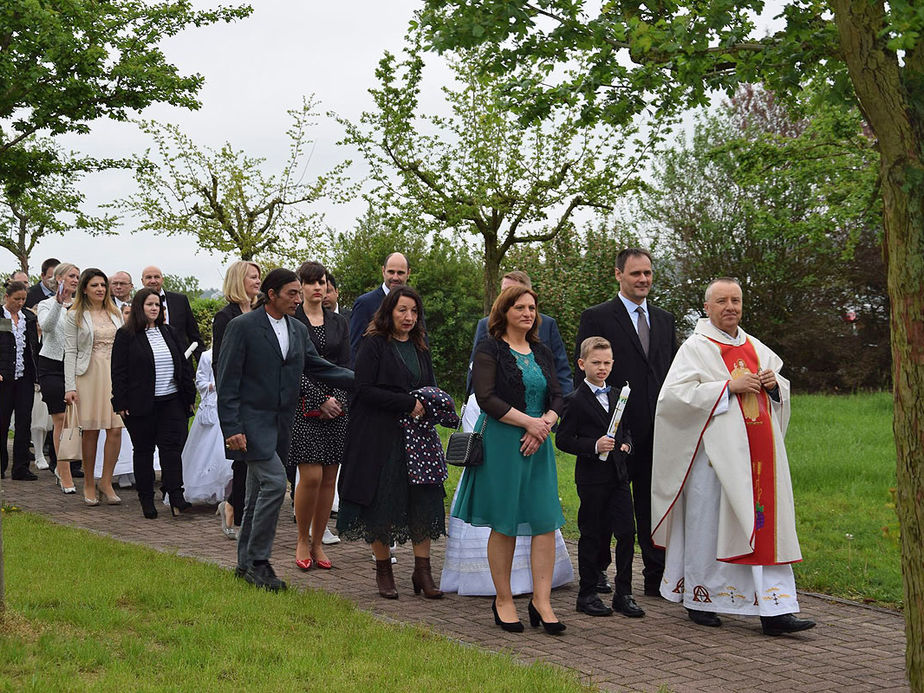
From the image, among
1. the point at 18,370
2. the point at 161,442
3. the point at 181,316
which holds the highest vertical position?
the point at 181,316

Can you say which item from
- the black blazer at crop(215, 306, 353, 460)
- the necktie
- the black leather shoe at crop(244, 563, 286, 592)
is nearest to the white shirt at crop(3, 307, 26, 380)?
the black blazer at crop(215, 306, 353, 460)

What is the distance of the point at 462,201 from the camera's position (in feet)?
70.0

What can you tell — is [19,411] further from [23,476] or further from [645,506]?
[645,506]

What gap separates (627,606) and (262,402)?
2733mm

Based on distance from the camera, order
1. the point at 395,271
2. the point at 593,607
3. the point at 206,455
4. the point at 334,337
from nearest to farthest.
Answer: the point at 593,607 < the point at 334,337 < the point at 395,271 < the point at 206,455

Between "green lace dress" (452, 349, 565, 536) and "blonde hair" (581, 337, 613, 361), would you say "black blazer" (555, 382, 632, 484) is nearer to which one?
"blonde hair" (581, 337, 613, 361)

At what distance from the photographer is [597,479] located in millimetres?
7312

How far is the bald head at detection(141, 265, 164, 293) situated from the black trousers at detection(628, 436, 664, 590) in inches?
215

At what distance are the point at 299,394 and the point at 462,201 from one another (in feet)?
44.9

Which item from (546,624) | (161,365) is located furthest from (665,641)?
(161,365)

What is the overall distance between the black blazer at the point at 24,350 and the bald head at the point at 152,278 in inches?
88.5

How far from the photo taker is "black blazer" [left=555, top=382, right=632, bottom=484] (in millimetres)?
7227

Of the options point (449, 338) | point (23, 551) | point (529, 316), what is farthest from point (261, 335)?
point (449, 338)

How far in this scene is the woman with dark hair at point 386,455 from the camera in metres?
7.58
